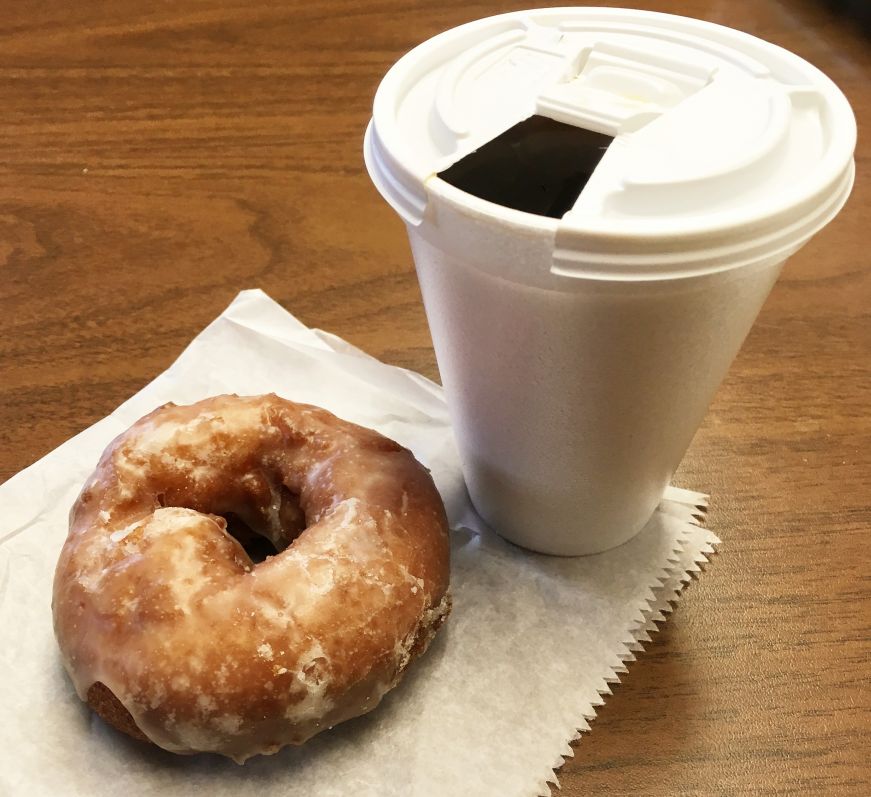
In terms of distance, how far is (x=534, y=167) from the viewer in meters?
0.65

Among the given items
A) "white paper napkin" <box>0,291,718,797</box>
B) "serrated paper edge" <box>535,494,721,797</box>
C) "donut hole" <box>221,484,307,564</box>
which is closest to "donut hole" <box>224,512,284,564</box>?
"donut hole" <box>221,484,307,564</box>

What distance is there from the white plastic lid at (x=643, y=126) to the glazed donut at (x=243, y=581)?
0.92 ft

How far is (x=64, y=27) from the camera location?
165 cm

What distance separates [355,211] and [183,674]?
0.82m

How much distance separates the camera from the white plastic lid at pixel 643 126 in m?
0.59

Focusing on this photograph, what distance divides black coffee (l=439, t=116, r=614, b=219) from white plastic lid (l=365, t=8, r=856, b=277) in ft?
0.04

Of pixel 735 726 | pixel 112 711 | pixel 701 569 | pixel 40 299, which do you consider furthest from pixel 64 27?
pixel 735 726

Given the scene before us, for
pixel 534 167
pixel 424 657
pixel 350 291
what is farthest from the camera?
pixel 350 291

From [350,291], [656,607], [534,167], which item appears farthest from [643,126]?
[350,291]

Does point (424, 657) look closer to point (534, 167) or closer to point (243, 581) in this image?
point (243, 581)

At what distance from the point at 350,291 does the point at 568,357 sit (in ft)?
1.85

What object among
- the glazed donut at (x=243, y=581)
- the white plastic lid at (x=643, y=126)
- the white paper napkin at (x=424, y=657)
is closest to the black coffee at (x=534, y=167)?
the white plastic lid at (x=643, y=126)

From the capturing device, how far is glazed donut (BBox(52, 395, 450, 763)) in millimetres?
672

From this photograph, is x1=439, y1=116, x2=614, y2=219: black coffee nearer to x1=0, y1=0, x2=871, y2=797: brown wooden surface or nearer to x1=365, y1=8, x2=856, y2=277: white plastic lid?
x1=365, y1=8, x2=856, y2=277: white plastic lid
